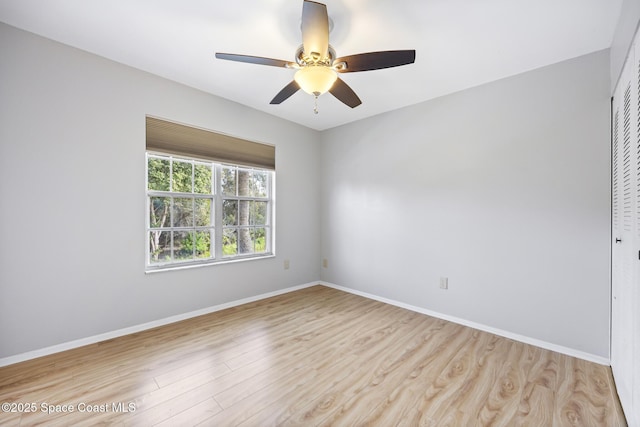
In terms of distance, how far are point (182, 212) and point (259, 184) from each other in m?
1.09

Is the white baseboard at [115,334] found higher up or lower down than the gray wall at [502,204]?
lower down

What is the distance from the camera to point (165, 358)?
85.4 inches

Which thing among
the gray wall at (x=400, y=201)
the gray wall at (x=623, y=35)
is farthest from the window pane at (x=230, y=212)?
the gray wall at (x=623, y=35)

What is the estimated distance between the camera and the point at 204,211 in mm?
3217

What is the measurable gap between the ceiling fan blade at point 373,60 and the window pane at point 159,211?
2268 mm

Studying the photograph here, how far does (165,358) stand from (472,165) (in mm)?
3388

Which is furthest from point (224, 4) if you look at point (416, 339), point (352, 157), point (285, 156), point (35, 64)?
point (416, 339)

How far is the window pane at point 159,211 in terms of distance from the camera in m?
2.84

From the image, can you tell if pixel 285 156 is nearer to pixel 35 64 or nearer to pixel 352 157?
pixel 352 157

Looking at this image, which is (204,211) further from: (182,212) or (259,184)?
(259,184)

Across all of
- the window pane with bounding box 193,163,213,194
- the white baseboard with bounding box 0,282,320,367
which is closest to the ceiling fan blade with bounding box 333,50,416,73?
the window pane with bounding box 193,163,213,194


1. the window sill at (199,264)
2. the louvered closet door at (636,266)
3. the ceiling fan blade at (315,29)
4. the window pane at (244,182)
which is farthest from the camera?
the window pane at (244,182)

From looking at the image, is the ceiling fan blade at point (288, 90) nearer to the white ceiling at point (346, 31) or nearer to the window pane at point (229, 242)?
→ the white ceiling at point (346, 31)

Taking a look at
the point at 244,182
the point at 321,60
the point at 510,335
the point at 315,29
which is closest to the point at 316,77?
the point at 321,60
